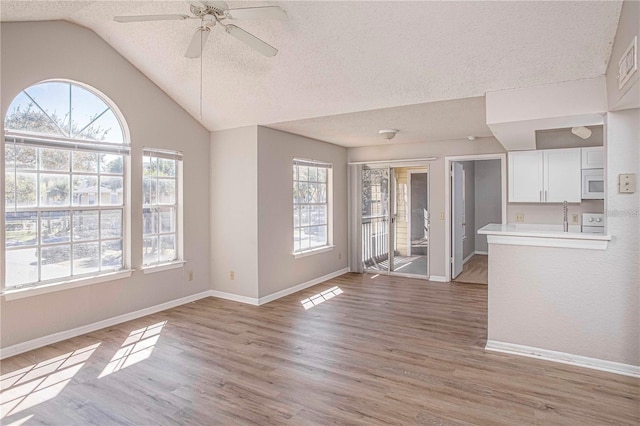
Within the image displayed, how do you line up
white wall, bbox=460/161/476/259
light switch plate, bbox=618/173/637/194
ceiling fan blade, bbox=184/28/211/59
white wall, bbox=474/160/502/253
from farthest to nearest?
white wall, bbox=474/160/502/253 → white wall, bbox=460/161/476/259 → light switch plate, bbox=618/173/637/194 → ceiling fan blade, bbox=184/28/211/59

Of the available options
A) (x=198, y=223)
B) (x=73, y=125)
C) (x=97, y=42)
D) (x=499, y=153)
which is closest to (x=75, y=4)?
(x=97, y=42)

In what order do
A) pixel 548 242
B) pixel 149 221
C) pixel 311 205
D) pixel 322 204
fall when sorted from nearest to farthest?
pixel 548 242
pixel 149 221
pixel 311 205
pixel 322 204

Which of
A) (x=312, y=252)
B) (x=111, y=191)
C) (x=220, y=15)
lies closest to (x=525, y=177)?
(x=312, y=252)

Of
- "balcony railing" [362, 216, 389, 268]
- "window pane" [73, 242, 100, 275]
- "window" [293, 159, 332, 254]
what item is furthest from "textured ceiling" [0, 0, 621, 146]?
"balcony railing" [362, 216, 389, 268]

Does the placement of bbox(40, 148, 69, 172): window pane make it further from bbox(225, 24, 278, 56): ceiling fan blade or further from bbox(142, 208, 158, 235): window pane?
bbox(225, 24, 278, 56): ceiling fan blade

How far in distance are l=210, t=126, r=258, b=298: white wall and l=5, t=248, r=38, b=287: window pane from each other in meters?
2.15

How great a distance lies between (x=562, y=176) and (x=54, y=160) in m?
5.93

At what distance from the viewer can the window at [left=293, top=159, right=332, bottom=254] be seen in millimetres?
5688

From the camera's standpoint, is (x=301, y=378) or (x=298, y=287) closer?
(x=301, y=378)

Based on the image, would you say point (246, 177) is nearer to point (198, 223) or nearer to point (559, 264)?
point (198, 223)

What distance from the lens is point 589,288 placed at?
3037mm

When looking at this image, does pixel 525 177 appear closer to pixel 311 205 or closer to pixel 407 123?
pixel 407 123

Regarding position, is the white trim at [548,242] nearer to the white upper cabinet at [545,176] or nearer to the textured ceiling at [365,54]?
the textured ceiling at [365,54]

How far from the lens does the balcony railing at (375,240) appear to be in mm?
6965
